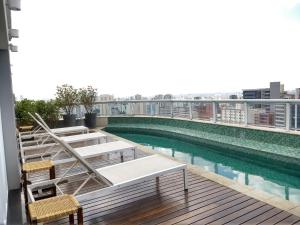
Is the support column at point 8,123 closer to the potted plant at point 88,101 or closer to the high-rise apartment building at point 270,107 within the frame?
the high-rise apartment building at point 270,107

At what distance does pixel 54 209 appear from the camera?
2266 millimetres

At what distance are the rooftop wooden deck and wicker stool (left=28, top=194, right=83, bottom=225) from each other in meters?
0.58

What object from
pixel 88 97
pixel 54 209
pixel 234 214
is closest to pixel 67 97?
pixel 88 97

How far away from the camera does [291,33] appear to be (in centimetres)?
891

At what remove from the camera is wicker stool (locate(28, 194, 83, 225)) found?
7.02 feet

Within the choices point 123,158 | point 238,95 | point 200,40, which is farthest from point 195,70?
point 123,158

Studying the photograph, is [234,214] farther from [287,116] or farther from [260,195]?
[287,116]

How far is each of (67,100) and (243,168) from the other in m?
6.93

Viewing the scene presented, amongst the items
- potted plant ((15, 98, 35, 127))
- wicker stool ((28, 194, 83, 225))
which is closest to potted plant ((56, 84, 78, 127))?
potted plant ((15, 98, 35, 127))

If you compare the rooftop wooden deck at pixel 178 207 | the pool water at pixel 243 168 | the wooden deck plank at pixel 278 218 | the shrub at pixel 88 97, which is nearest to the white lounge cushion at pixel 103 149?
the rooftop wooden deck at pixel 178 207

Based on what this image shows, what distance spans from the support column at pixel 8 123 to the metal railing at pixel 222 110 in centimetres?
540

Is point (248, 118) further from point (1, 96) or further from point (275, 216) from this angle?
Result: point (1, 96)

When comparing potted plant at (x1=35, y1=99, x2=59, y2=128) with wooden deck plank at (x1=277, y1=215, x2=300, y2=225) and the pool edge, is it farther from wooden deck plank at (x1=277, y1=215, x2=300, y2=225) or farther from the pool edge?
wooden deck plank at (x1=277, y1=215, x2=300, y2=225)

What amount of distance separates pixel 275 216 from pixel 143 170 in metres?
1.61
